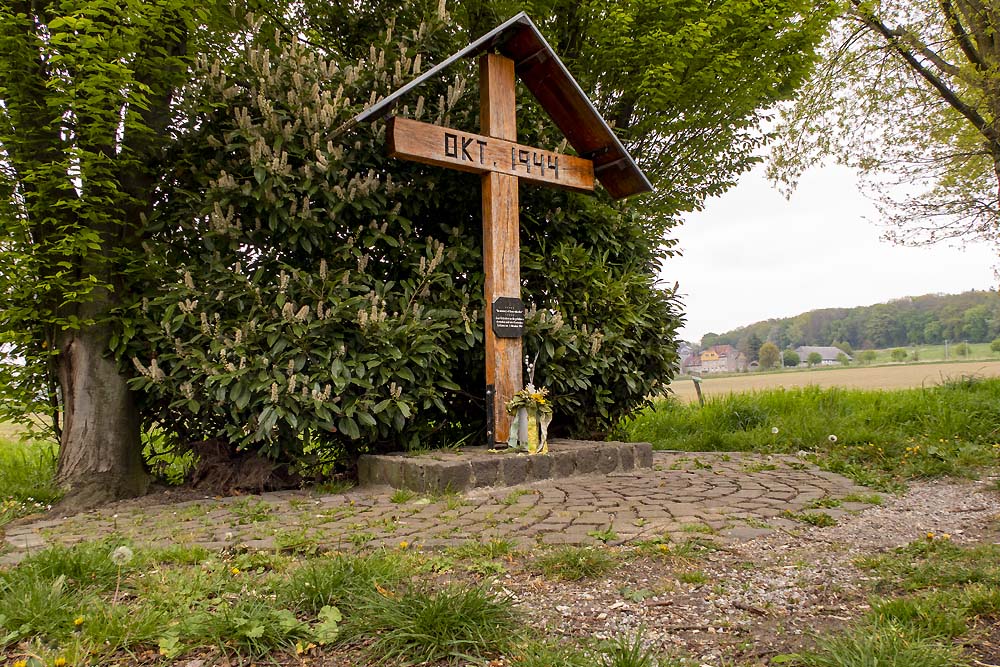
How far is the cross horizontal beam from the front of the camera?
A: 519cm

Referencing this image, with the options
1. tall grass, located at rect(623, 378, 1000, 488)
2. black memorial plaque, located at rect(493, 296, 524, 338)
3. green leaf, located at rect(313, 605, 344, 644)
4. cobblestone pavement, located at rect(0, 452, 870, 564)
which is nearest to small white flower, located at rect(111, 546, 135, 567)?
cobblestone pavement, located at rect(0, 452, 870, 564)

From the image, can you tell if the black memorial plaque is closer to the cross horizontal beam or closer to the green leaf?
the cross horizontal beam

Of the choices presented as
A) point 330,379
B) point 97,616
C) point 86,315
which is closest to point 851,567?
point 97,616

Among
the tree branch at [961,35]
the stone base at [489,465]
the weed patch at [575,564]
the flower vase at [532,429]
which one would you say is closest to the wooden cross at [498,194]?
the flower vase at [532,429]

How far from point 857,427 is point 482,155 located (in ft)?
16.9

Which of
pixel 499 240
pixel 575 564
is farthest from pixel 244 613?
pixel 499 240

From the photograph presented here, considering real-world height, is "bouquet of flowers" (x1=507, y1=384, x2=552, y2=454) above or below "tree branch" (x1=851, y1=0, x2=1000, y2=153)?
below

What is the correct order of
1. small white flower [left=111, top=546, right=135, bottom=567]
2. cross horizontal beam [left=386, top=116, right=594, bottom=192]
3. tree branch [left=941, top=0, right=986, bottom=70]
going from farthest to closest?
tree branch [left=941, top=0, right=986, bottom=70] < cross horizontal beam [left=386, top=116, right=594, bottom=192] < small white flower [left=111, top=546, right=135, bottom=567]

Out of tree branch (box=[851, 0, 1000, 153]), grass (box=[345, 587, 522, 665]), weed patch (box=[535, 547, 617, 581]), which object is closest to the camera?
grass (box=[345, 587, 522, 665])

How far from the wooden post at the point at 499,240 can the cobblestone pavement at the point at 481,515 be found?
2.87 ft

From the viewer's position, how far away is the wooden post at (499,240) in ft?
18.5

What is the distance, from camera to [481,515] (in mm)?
4098

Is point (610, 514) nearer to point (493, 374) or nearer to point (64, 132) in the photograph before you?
point (493, 374)

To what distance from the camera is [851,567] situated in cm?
306
